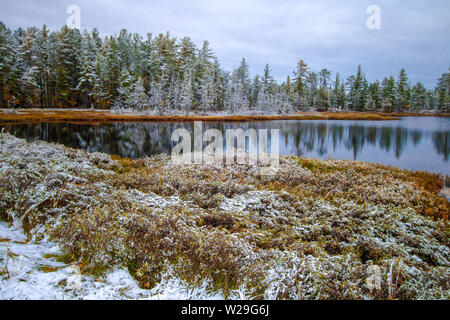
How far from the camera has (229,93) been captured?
2854 inches

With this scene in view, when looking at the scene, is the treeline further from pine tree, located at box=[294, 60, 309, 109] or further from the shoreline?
the shoreline

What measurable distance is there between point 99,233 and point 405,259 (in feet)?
17.6

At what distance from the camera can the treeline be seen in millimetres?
49594

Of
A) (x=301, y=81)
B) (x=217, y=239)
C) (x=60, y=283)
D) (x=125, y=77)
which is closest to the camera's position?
(x=60, y=283)

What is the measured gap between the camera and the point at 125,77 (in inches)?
2299

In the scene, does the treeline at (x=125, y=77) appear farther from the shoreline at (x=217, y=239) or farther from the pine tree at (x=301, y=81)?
the shoreline at (x=217, y=239)

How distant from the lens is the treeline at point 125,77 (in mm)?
49594

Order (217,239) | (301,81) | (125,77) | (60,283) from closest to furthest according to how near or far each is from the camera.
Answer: (60,283)
(217,239)
(125,77)
(301,81)

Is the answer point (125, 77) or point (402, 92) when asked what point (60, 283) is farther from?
point (402, 92)

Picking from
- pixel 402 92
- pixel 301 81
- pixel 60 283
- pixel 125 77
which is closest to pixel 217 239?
pixel 60 283

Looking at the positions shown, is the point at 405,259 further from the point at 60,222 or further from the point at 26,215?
the point at 26,215

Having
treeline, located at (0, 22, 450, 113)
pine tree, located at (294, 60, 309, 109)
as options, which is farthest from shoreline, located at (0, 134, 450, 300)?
pine tree, located at (294, 60, 309, 109)

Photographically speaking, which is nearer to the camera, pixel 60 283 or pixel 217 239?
pixel 60 283
